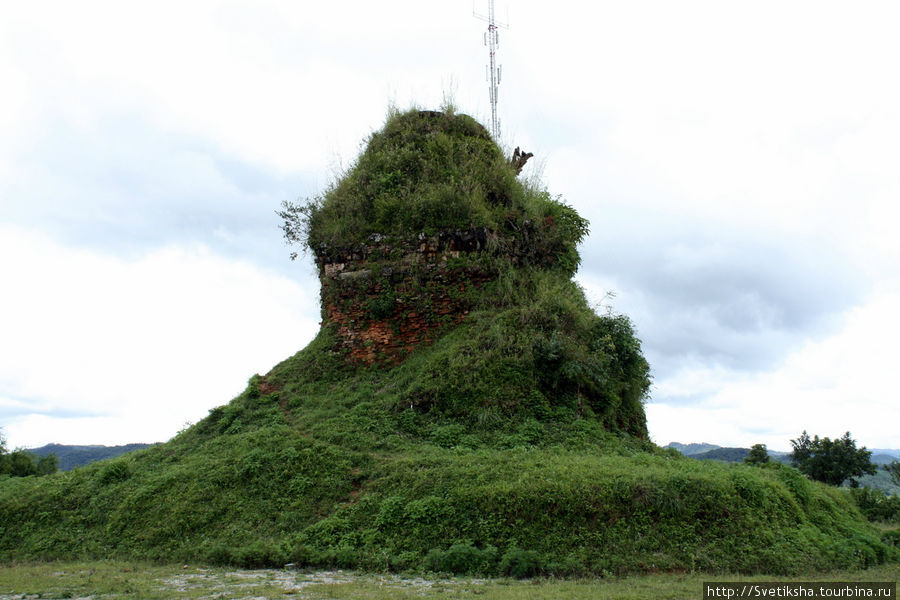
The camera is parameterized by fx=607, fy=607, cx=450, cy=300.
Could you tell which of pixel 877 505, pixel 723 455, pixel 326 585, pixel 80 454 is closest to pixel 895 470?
pixel 877 505

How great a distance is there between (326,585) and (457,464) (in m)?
3.05

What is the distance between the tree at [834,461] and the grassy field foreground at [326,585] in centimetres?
1572

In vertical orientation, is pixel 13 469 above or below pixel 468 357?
below

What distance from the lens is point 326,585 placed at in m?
6.56

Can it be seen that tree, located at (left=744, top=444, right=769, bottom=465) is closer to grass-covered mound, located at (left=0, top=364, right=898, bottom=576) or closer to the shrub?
grass-covered mound, located at (left=0, top=364, right=898, bottom=576)

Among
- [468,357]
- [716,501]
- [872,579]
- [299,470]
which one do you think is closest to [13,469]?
[299,470]

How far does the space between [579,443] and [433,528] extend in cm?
339

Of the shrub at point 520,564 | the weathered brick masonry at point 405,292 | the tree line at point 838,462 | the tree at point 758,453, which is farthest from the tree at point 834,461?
the shrub at point 520,564

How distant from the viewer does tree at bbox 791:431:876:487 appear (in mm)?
21000

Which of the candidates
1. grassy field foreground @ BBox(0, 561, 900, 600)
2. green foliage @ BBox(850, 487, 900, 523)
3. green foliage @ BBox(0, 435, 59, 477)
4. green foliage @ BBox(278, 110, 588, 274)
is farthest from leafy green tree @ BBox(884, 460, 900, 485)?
green foliage @ BBox(0, 435, 59, 477)

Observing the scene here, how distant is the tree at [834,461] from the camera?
2100cm

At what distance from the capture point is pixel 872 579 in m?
6.82

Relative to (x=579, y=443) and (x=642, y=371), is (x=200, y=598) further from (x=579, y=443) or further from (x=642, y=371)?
(x=642, y=371)

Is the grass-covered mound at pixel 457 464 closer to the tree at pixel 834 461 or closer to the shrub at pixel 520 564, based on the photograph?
the shrub at pixel 520 564
